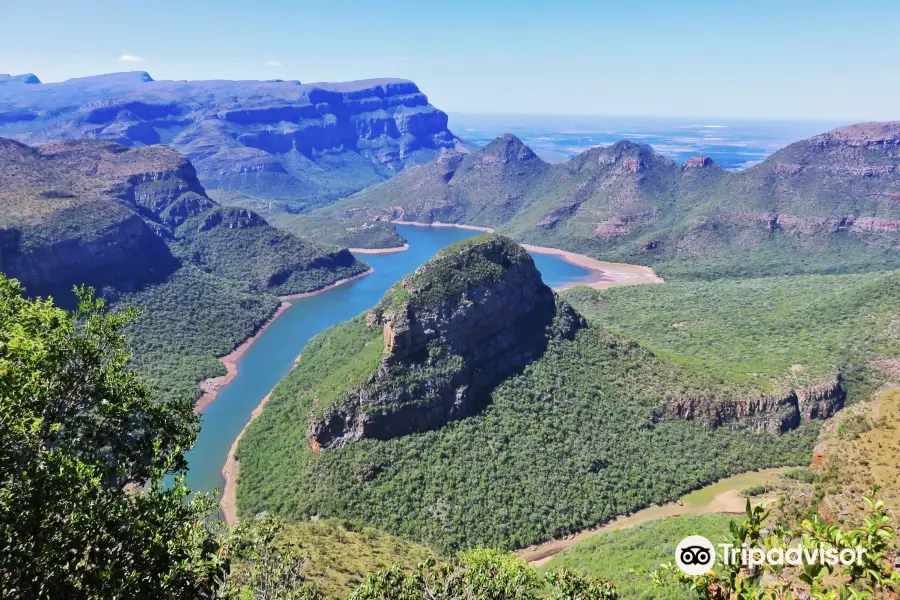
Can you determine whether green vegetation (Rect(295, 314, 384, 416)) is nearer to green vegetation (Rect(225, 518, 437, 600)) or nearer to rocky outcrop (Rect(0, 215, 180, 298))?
green vegetation (Rect(225, 518, 437, 600))

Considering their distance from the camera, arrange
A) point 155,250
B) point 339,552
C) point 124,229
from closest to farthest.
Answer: point 339,552 < point 124,229 < point 155,250

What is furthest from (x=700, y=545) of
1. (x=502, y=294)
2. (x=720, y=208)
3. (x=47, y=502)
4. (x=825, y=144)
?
(x=825, y=144)

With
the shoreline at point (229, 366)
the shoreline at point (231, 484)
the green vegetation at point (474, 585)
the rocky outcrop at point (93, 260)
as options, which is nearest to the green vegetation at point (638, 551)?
the green vegetation at point (474, 585)

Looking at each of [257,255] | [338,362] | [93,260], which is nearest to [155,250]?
[93,260]

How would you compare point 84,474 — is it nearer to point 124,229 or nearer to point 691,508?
point 691,508

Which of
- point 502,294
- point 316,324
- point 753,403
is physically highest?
point 502,294


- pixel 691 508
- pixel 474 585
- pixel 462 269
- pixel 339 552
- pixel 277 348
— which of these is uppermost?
pixel 462 269

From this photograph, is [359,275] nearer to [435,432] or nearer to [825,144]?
[435,432]
